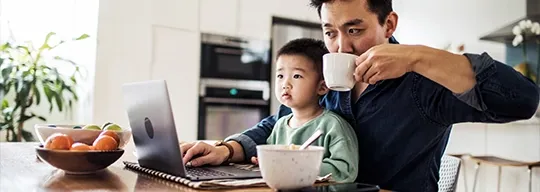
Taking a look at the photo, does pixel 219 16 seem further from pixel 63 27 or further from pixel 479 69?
pixel 479 69

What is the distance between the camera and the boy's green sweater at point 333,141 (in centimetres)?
95

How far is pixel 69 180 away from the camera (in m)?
0.89

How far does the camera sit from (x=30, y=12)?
3.58 meters

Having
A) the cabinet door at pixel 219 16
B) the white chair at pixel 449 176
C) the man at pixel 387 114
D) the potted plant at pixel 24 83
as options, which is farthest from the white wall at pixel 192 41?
the man at pixel 387 114

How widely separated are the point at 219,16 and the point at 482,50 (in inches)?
78.8

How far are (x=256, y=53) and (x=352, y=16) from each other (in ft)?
10.1

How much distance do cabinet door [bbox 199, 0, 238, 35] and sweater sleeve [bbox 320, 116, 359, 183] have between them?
2.95 metres

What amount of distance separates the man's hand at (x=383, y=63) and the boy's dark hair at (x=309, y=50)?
1.00ft

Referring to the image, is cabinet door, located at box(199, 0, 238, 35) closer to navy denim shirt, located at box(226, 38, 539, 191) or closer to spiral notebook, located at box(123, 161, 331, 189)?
navy denim shirt, located at box(226, 38, 539, 191)

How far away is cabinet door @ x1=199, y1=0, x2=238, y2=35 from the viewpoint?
3895mm

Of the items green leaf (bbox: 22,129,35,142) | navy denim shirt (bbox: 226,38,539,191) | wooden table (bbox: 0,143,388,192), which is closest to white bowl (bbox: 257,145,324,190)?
wooden table (bbox: 0,143,388,192)

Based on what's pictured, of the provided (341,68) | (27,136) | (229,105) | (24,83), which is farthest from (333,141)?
(229,105)

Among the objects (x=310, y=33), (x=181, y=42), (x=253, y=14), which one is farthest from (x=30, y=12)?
(x=310, y=33)

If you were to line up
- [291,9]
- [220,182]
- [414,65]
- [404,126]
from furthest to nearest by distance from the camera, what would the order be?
[291,9] < [404,126] < [414,65] < [220,182]
